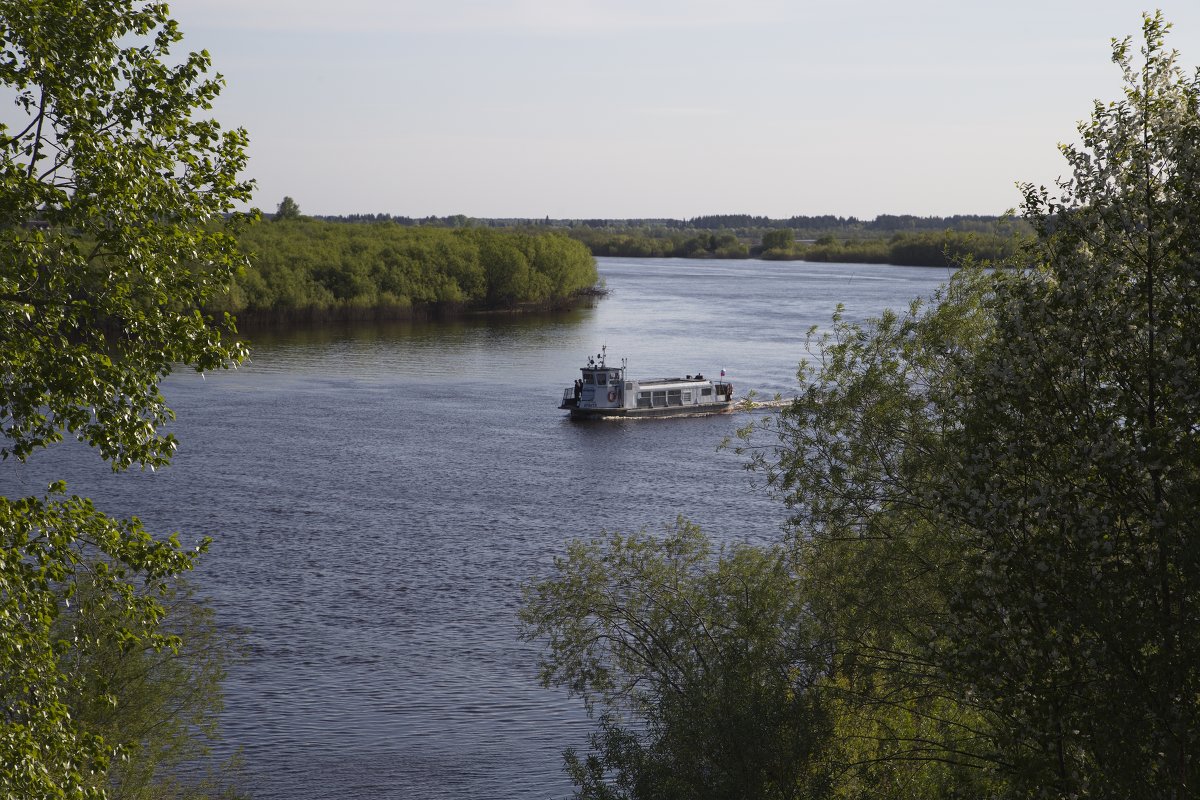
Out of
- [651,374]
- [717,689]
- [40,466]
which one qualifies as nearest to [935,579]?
[717,689]

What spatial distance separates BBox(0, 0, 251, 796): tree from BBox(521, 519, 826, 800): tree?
810 cm

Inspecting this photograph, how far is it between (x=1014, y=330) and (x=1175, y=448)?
1.76m

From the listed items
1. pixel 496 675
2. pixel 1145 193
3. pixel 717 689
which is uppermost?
pixel 1145 193

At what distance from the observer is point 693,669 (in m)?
19.4

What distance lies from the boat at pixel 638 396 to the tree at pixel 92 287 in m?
54.9

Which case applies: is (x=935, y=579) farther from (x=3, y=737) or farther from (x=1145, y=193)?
(x=3, y=737)

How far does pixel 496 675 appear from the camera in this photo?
97.7 ft

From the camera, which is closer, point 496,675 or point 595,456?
point 496,675

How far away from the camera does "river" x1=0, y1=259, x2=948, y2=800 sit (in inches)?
1041

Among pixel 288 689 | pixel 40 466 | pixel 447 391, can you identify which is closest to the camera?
pixel 288 689

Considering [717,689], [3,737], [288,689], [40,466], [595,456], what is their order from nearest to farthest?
[3,737] → [717,689] → [288,689] → [40,466] → [595,456]

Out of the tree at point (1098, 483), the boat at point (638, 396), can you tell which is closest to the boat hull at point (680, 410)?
the boat at point (638, 396)

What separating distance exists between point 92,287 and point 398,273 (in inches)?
4183

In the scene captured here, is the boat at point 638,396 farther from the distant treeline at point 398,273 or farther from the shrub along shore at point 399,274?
the distant treeline at point 398,273
